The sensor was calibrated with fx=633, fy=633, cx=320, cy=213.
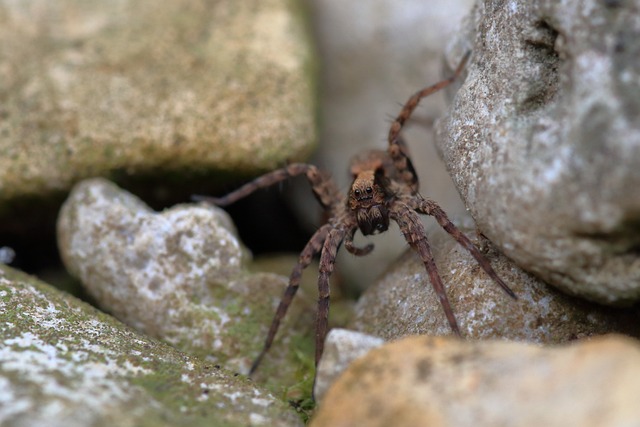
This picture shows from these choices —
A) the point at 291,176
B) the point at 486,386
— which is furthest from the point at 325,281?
the point at 486,386

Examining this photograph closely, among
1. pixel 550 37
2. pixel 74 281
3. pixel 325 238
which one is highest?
pixel 550 37

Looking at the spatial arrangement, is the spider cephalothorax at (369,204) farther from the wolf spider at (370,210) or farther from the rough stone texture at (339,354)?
the rough stone texture at (339,354)

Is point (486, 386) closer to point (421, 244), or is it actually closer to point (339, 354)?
point (339, 354)

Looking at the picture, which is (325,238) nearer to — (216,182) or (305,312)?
(305,312)

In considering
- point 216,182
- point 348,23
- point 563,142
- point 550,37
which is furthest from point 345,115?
point 563,142

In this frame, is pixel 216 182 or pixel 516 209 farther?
pixel 216 182

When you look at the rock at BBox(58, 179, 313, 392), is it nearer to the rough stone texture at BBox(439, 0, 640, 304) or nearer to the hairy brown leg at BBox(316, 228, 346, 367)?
the hairy brown leg at BBox(316, 228, 346, 367)
